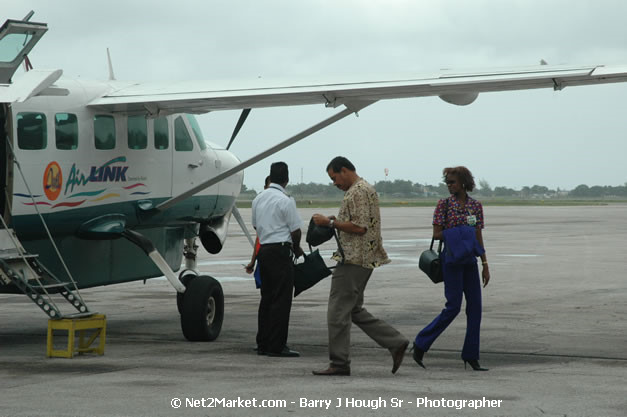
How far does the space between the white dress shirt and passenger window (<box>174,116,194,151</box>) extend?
256 centimetres

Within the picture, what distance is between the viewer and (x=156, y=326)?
1202 centimetres

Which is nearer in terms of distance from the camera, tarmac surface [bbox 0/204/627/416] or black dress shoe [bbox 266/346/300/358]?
tarmac surface [bbox 0/204/627/416]

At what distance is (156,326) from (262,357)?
10.8ft

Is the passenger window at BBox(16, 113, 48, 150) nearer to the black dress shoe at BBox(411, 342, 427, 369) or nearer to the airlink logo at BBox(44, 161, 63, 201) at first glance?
the airlink logo at BBox(44, 161, 63, 201)

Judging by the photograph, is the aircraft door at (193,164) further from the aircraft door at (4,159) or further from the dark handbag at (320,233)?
the dark handbag at (320,233)

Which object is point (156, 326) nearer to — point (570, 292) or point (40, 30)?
point (40, 30)

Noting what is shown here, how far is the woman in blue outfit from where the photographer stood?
26.9ft

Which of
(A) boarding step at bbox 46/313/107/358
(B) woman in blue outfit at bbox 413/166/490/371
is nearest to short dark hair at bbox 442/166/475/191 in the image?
(B) woman in blue outfit at bbox 413/166/490/371

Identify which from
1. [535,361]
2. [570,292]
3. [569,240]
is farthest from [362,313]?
[569,240]

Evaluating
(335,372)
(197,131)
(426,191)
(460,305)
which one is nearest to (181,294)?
(197,131)

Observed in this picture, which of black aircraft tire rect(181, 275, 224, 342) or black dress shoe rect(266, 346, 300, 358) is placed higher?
black aircraft tire rect(181, 275, 224, 342)

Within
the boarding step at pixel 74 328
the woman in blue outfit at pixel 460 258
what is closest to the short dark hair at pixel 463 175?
the woman in blue outfit at pixel 460 258

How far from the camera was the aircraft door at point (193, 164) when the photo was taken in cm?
1158

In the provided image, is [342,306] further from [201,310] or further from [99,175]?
[99,175]
